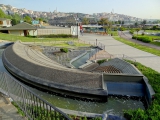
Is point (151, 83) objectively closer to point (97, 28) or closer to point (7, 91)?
point (7, 91)

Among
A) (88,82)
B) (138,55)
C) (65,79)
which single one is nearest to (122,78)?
(88,82)

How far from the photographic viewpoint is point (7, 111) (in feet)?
17.4

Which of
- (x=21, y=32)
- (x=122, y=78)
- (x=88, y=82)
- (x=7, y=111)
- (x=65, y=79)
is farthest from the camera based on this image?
(x=21, y=32)

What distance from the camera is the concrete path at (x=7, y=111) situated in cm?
500

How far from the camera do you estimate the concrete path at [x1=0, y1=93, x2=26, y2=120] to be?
500 centimetres

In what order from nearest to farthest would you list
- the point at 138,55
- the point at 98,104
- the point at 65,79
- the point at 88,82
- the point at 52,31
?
the point at 98,104 < the point at 88,82 < the point at 65,79 < the point at 138,55 < the point at 52,31

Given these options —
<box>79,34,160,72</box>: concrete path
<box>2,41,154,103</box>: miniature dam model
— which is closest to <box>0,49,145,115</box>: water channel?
<box>2,41,154,103</box>: miniature dam model

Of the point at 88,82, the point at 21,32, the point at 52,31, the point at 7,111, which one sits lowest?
the point at 88,82

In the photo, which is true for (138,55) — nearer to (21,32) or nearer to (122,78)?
(122,78)

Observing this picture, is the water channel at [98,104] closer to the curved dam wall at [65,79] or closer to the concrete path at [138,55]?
the curved dam wall at [65,79]

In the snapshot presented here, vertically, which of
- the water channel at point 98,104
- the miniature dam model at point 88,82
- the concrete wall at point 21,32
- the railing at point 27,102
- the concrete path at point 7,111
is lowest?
the water channel at point 98,104

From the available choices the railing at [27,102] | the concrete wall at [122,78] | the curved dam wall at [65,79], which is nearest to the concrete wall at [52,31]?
the curved dam wall at [65,79]

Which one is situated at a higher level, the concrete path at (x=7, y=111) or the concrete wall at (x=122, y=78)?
the concrete path at (x=7, y=111)

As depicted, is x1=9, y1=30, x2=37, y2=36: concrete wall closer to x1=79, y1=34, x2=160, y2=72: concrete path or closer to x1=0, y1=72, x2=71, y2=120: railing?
x1=79, y1=34, x2=160, y2=72: concrete path
